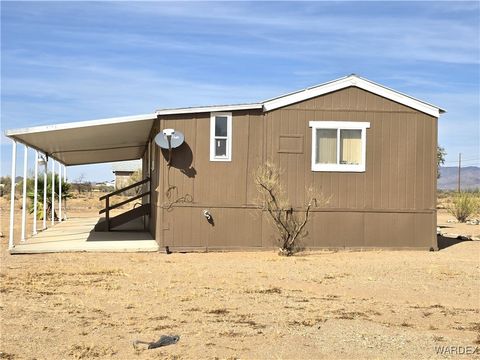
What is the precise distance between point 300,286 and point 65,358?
471cm

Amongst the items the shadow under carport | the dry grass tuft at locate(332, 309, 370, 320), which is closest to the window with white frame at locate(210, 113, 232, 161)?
the shadow under carport

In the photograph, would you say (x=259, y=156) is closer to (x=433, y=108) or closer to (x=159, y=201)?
(x=159, y=201)

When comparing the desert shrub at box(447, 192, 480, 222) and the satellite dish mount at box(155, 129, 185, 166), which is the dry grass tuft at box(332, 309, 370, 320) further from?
the desert shrub at box(447, 192, 480, 222)

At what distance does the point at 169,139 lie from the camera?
13.1 metres

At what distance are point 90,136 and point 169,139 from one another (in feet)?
10.8

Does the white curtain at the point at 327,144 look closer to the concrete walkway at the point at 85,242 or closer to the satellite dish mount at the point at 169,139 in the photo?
the satellite dish mount at the point at 169,139

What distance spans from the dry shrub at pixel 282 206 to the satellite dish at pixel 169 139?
76.3 inches

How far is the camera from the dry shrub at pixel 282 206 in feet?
44.3

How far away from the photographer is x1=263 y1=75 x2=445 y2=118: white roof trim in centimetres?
1394

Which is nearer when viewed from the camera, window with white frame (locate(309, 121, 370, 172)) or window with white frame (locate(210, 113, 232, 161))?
window with white frame (locate(210, 113, 232, 161))

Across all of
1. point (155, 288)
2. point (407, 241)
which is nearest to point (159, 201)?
point (155, 288)

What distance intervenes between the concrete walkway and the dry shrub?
108 inches

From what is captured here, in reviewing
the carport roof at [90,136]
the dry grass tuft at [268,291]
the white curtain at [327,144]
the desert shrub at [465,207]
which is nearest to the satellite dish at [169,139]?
the carport roof at [90,136]

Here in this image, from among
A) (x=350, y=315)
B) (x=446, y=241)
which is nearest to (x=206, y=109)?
(x=350, y=315)
